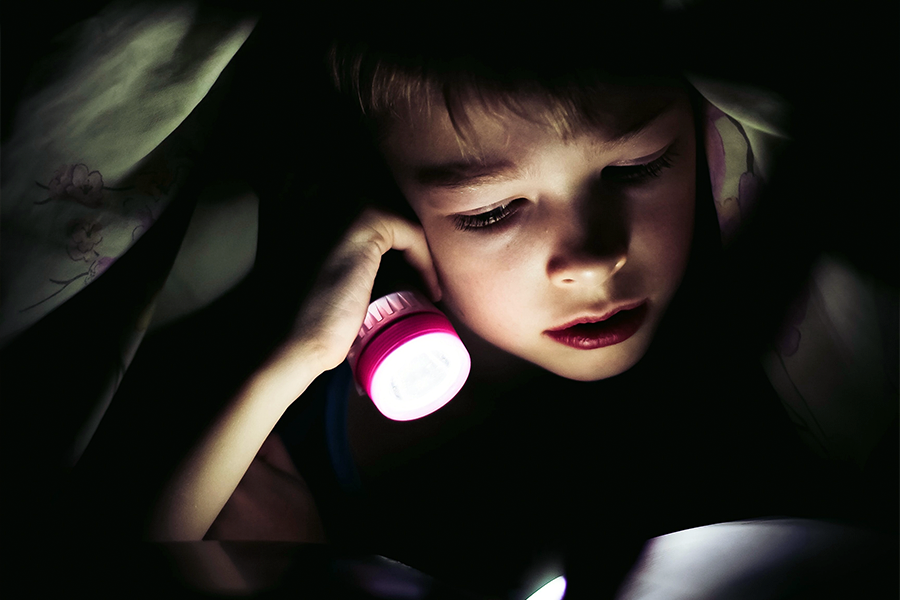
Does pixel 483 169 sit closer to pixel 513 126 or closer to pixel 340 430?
pixel 513 126

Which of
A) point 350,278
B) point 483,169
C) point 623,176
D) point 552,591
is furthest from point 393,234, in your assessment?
point 552,591

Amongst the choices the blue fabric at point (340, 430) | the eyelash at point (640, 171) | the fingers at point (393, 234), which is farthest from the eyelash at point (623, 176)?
the blue fabric at point (340, 430)

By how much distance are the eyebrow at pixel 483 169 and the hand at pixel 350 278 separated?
0.13 meters

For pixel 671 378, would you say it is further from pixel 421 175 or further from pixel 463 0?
pixel 463 0

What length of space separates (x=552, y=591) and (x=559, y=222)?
1.42 ft

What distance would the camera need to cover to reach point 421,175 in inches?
26.6

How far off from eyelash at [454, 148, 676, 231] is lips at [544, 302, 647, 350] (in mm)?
162

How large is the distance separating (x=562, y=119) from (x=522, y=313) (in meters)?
0.24

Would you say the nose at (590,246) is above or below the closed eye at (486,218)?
below

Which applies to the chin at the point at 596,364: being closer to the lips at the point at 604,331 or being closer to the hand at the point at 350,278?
the lips at the point at 604,331

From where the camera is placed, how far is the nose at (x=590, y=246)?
2.07 ft

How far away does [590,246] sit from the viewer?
631 millimetres

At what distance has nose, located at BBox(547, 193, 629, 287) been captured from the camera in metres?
0.63

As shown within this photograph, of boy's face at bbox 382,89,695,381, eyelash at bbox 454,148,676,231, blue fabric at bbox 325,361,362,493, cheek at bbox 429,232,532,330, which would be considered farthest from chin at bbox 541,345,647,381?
blue fabric at bbox 325,361,362,493
